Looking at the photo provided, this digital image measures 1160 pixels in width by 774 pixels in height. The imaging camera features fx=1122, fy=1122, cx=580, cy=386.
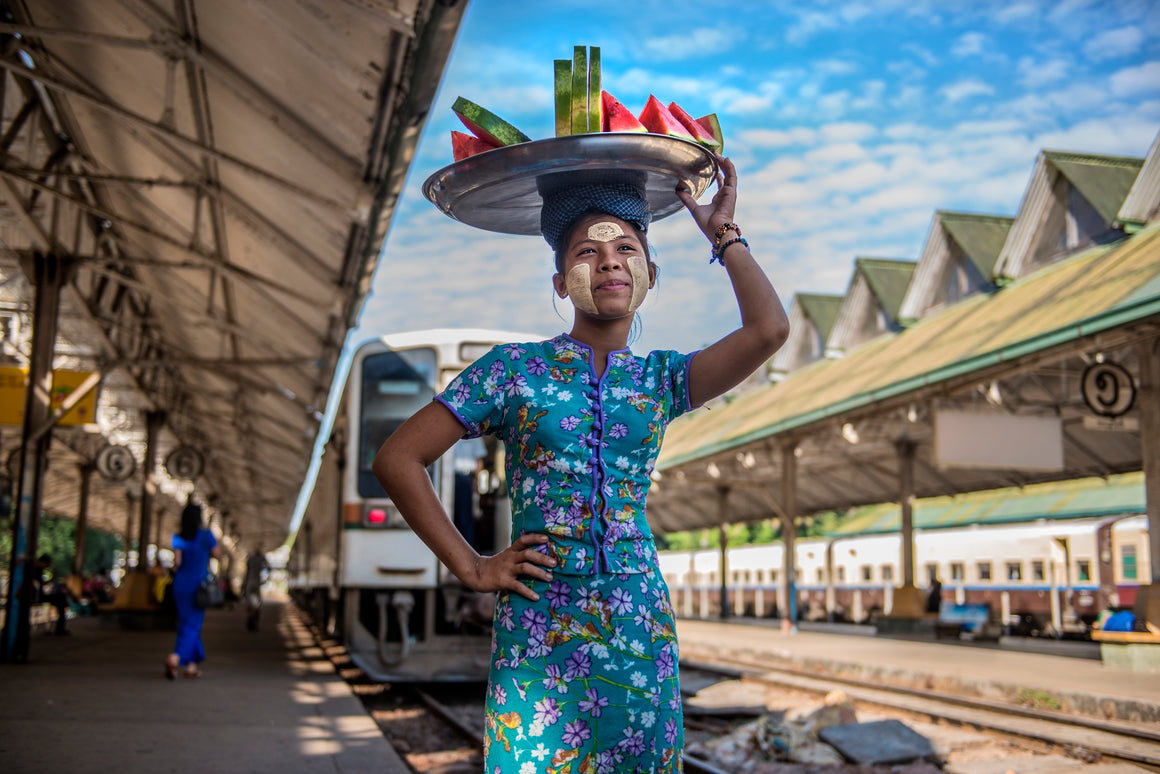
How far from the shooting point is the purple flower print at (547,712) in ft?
6.47

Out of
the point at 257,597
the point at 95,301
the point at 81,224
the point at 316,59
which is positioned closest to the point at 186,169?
the point at 81,224

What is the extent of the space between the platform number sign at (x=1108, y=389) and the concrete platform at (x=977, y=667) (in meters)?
2.94

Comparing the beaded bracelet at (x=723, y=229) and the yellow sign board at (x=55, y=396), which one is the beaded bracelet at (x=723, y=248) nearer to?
the beaded bracelet at (x=723, y=229)

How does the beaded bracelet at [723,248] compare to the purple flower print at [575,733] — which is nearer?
the purple flower print at [575,733]

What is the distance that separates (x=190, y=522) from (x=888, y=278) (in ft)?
63.8

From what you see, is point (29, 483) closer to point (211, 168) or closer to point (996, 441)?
point (211, 168)

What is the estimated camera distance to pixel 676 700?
2.08m

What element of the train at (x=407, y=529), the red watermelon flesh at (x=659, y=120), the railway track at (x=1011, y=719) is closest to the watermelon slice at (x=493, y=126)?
the red watermelon flesh at (x=659, y=120)

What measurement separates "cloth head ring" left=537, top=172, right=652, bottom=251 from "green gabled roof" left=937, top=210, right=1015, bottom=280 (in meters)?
20.4

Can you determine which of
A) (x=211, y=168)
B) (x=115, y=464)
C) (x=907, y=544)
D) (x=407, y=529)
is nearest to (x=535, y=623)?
(x=407, y=529)

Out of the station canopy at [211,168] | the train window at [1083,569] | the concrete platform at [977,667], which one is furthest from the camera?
the train window at [1083,569]

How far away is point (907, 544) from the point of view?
21.3 meters

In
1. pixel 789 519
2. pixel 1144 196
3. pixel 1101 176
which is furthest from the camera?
pixel 789 519

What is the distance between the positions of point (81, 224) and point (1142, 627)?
506 inches
